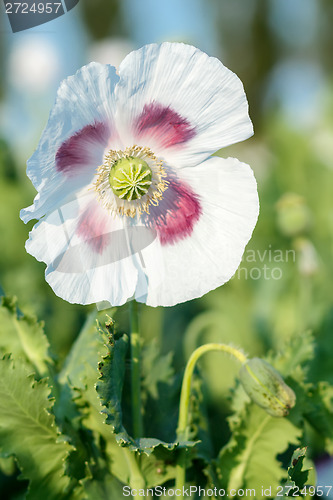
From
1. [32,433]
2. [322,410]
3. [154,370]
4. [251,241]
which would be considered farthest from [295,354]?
[251,241]

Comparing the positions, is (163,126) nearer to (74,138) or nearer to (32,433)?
(74,138)

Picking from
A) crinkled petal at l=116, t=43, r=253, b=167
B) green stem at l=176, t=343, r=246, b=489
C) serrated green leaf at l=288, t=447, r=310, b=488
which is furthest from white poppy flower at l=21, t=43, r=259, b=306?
serrated green leaf at l=288, t=447, r=310, b=488

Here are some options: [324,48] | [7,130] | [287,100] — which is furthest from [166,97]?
[324,48]

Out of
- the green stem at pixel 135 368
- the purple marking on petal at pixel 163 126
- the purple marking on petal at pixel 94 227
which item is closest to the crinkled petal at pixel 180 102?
the purple marking on petal at pixel 163 126

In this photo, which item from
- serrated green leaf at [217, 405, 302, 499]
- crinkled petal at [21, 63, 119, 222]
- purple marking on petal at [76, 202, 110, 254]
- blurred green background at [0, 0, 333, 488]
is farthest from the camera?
blurred green background at [0, 0, 333, 488]

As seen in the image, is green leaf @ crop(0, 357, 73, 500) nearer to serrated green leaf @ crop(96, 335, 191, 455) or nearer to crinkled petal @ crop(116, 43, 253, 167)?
serrated green leaf @ crop(96, 335, 191, 455)

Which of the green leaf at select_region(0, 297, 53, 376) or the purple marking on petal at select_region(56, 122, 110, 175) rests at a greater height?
the purple marking on petal at select_region(56, 122, 110, 175)
